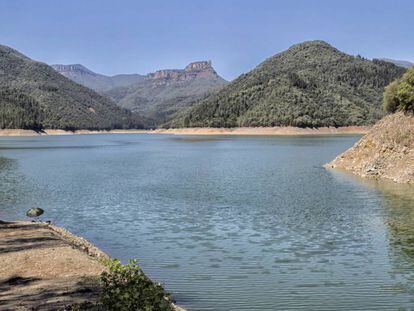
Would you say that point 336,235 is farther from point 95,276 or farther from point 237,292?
point 95,276

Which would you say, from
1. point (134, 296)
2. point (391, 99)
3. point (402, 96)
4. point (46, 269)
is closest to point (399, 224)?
point (46, 269)

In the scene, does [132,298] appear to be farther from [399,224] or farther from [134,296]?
[399,224]

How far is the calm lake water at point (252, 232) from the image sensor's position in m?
16.6

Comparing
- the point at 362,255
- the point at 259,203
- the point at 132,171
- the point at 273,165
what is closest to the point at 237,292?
the point at 362,255

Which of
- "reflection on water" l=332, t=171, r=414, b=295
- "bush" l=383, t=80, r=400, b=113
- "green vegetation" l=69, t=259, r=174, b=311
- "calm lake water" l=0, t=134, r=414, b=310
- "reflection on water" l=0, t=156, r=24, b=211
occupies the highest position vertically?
"bush" l=383, t=80, r=400, b=113

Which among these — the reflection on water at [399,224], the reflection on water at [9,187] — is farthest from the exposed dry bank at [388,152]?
the reflection on water at [9,187]

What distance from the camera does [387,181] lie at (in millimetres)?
48531

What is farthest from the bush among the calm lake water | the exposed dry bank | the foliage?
the foliage

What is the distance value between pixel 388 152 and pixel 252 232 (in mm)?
31903

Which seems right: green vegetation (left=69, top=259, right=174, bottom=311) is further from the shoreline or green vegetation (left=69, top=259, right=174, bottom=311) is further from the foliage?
the shoreline

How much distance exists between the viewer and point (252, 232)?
26391mm

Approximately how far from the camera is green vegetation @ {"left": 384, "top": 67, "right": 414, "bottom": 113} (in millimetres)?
55719

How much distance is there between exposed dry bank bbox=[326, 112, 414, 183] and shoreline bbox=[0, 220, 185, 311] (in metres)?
34.2

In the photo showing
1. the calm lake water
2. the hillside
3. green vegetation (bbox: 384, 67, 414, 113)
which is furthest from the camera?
green vegetation (bbox: 384, 67, 414, 113)
